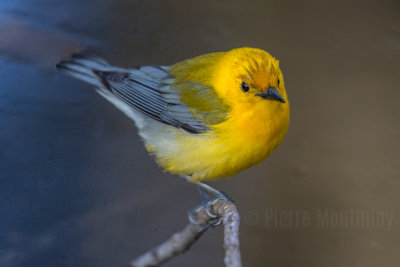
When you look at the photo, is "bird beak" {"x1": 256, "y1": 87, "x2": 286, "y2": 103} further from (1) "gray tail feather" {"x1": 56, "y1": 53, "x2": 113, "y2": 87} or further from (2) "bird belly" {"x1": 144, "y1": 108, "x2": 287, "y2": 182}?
(1) "gray tail feather" {"x1": 56, "y1": 53, "x2": 113, "y2": 87}

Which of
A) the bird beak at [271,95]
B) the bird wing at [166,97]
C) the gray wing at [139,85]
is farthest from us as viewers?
the gray wing at [139,85]

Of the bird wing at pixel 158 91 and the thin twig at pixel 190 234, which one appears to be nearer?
the thin twig at pixel 190 234

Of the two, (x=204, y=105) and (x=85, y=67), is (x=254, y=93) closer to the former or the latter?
(x=204, y=105)

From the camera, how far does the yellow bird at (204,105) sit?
1.21 metres

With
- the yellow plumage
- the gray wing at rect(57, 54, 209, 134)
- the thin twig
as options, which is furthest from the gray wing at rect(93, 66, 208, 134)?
the thin twig

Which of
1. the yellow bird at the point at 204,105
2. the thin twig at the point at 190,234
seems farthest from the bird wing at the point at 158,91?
the thin twig at the point at 190,234

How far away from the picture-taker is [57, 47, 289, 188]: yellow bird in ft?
3.98

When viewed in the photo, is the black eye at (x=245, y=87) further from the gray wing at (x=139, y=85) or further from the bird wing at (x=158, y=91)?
the gray wing at (x=139, y=85)

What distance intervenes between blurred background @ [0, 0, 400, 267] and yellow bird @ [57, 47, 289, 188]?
0.56ft

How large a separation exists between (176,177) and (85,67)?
52cm

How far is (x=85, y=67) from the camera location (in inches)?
60.8

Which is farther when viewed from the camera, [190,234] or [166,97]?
[166,97]

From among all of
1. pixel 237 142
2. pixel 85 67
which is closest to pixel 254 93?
pixel 237 142

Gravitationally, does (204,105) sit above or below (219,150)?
above
